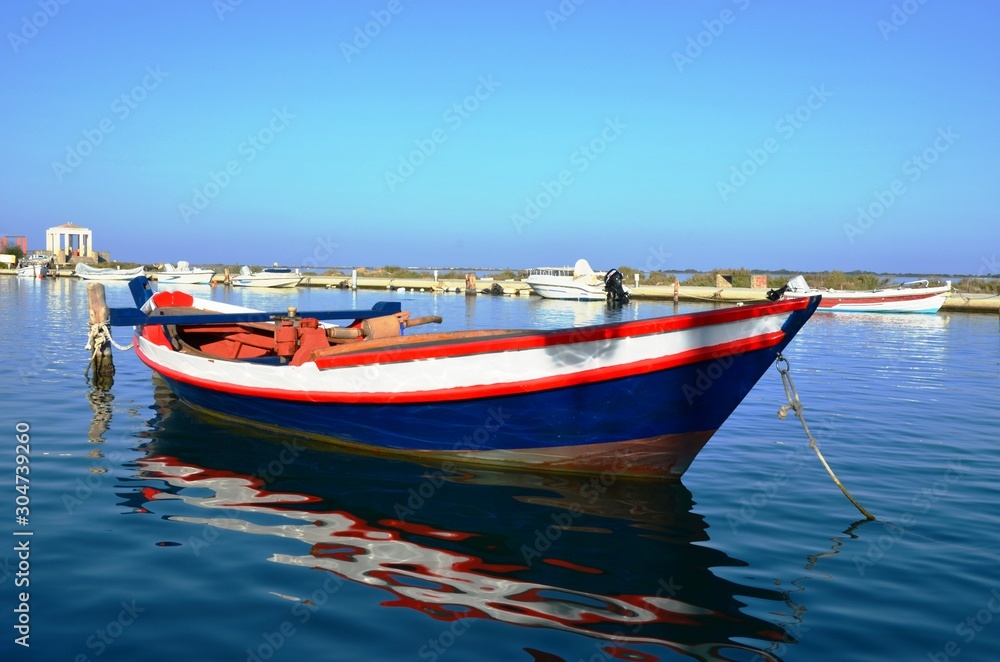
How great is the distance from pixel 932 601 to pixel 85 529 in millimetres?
6870

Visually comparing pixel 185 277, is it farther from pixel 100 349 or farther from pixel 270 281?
pixel 100 349

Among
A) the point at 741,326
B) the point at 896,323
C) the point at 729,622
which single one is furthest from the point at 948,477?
the point at 896,323

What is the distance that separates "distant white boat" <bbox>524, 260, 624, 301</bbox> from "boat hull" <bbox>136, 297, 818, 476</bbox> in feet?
158

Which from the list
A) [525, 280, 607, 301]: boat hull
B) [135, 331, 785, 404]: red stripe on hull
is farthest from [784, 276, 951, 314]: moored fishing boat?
[135, 331, 785, 404]: red stripe on hull

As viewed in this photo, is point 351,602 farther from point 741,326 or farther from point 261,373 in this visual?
point 261,373

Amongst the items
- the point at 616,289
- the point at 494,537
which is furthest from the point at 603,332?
A: the point at 616,289

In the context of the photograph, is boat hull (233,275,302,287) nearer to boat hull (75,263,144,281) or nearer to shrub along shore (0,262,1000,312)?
shrub along shore (0,262,1000,312)

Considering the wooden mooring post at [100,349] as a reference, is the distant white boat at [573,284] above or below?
above

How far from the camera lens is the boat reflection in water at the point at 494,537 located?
5.50 meters

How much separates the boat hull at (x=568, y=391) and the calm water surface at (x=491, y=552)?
27 centimetres

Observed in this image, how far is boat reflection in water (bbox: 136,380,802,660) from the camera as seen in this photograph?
18.0 ft

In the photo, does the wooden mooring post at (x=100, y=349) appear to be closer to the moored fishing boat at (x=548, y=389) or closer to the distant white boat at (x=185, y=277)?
the moored fishing boat at (x=548, y=389)

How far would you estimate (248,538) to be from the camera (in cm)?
692

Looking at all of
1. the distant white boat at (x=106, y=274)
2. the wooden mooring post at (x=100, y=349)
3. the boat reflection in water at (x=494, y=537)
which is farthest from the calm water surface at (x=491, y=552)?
the distant white boat at (x=106, y=274)
